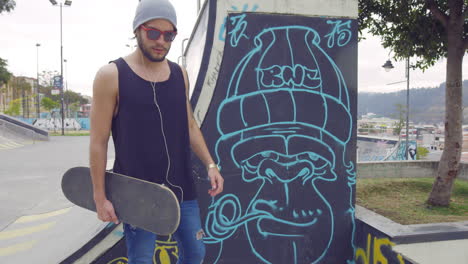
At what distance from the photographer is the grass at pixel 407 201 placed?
11.3 ft

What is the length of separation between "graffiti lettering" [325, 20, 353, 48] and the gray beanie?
1834 mm

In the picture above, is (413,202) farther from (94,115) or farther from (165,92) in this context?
(94,115)

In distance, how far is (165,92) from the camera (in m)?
1.76

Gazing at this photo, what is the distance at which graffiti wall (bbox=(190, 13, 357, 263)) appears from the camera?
9.59 feet

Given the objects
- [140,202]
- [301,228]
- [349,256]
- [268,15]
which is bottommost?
[349,256]

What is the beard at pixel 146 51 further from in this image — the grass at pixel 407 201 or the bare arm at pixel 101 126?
the grass at pixel 407 201

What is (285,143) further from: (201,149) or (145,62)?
(145,62)

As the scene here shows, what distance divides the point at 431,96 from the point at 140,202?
6934 inches

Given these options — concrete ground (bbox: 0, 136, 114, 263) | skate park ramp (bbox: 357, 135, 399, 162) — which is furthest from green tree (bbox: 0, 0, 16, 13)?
skate park ramp (bbox: 357, 135, 399, 162)

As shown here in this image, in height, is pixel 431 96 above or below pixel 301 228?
above

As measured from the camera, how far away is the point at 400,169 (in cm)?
594

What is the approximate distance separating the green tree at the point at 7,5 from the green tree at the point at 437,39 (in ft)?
56.2

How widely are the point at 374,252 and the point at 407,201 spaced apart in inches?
63.6

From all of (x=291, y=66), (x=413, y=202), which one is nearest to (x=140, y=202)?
(x=291, y=66)
